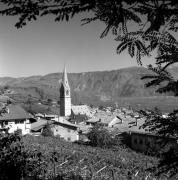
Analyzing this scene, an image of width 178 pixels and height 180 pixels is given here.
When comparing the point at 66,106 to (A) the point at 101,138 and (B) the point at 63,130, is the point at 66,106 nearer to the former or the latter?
(B) the point at 63,130

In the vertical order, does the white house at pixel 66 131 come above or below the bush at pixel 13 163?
below

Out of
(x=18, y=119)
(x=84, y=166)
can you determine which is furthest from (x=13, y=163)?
(x=18, y=119)

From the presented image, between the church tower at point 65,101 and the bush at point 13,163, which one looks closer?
the bush at point 13,163

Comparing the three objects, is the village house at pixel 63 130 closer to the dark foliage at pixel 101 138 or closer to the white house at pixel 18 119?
the white house at pixel 18 119

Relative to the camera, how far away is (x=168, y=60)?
4.02 m

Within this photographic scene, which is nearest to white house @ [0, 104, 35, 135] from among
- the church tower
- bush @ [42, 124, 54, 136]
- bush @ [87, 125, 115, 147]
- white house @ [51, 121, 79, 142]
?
bush @ [42, 124, 54, 136]

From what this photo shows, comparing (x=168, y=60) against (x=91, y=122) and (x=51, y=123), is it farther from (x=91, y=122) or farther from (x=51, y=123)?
(x=91, y=122)

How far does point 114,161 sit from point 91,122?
218 feet

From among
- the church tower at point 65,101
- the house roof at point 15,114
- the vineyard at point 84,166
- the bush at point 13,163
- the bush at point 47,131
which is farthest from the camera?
the church tower at point 65,101

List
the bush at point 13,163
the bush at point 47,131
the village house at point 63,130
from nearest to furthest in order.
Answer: the bush at point 13,163 < the bush at point 47,131 < the village house at point 63,130

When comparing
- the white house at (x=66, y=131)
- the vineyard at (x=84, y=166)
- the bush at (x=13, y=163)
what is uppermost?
the bush at (x=13, y=163)

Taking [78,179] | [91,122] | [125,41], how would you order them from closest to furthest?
1. [125,41]
2. [78,179]
3. [91,122]

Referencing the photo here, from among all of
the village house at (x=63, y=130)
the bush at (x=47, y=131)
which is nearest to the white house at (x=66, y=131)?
the village house at (x=63, y=130)

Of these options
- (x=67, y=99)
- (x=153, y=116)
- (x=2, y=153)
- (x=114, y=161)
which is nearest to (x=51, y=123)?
(x=114, y=161)
